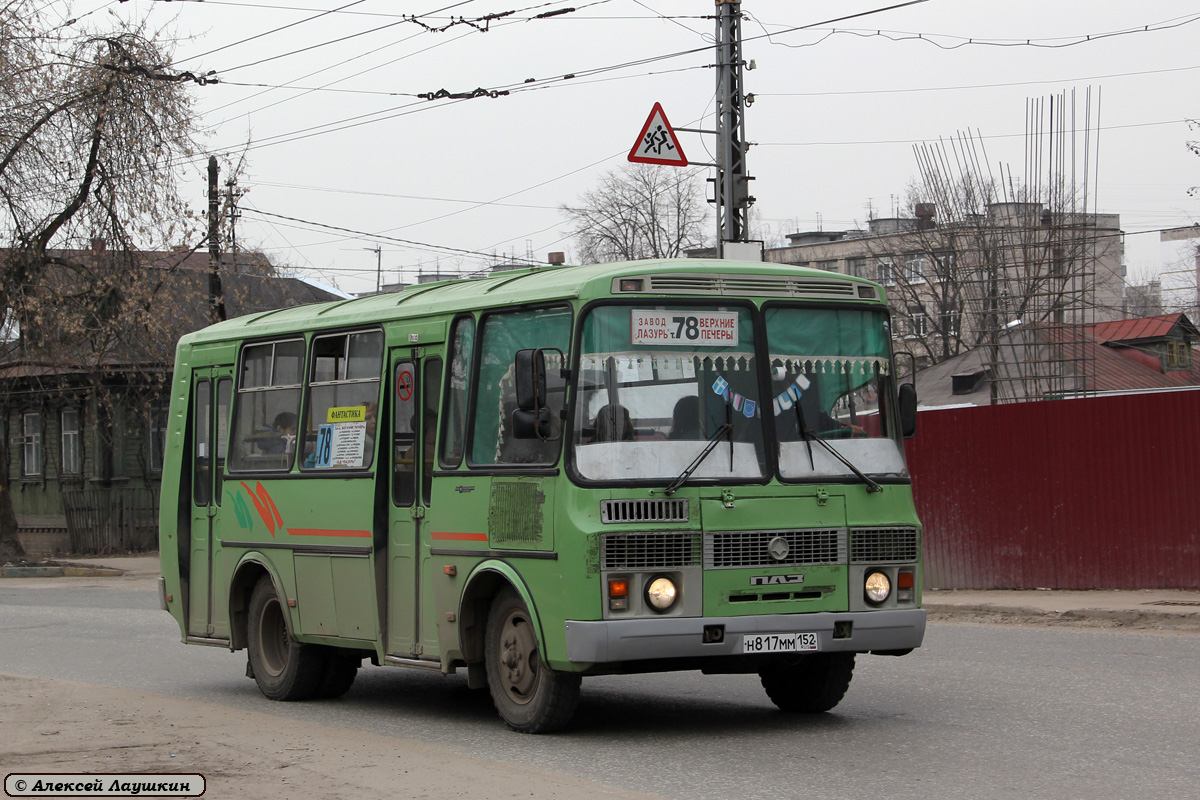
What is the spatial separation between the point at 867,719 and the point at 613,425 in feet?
8.46

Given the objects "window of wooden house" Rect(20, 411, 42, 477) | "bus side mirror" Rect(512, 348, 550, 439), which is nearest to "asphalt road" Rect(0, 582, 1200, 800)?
"bus side mirror" Rect(512, 348, 550, 439)

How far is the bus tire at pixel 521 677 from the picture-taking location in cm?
901

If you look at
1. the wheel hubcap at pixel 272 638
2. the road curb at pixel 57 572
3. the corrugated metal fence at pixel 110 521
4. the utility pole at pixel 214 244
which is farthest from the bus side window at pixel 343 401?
the corrugated metal fence at pixel 110 521

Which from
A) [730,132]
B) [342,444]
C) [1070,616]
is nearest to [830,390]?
[342,444]

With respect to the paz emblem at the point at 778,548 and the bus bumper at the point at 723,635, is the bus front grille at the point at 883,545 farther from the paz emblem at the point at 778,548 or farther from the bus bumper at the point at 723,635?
the paz emblem at the point at 778,548

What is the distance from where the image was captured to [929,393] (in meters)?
47.4

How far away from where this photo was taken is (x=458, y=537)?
9688mm

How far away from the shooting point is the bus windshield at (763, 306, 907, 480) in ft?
29.9

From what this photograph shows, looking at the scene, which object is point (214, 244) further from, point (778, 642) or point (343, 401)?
point (778, 642)

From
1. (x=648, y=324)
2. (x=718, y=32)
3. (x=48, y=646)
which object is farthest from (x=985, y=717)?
(x=718, y=32)

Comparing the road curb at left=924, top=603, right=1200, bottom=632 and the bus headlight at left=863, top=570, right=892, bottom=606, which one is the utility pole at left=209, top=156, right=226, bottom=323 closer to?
the road curb at left=924, top=603, right=1200, bottom=632

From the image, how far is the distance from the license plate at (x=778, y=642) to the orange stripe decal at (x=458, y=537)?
1763 mm

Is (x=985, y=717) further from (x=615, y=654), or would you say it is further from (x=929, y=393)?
(x=929, y=393)

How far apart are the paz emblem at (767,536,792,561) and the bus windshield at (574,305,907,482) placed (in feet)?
1.20
